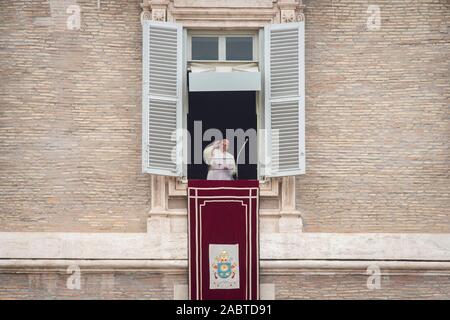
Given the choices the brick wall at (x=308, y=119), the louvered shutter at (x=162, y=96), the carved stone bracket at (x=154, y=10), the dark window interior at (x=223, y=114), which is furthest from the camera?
the dark window interior at (x=223, y=114)

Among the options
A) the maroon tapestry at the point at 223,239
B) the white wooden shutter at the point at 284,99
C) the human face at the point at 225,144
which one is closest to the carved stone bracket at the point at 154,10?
the white wooden shutter at the point at 284,99

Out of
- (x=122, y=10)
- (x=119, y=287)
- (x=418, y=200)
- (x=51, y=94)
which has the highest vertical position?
(x=122, y=10)

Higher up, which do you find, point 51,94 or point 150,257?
point 51,94

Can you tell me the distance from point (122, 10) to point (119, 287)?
12.1 feet

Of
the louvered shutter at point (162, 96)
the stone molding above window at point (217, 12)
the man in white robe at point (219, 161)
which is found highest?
the stone molding above window at point (217, 12)

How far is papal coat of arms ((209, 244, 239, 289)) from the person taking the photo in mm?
17859

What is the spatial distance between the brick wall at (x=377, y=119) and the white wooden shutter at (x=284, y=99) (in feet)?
0.84

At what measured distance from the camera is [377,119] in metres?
18.4

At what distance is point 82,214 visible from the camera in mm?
18172

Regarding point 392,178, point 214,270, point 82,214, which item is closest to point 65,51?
point 82,214

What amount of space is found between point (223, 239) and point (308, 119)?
1994mm

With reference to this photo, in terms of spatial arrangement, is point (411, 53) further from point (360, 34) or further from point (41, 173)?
point (41, 173)

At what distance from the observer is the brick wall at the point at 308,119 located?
59.8 feet

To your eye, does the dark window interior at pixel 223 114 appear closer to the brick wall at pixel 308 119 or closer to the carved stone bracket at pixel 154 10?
the brick wall at pixel 308 119
